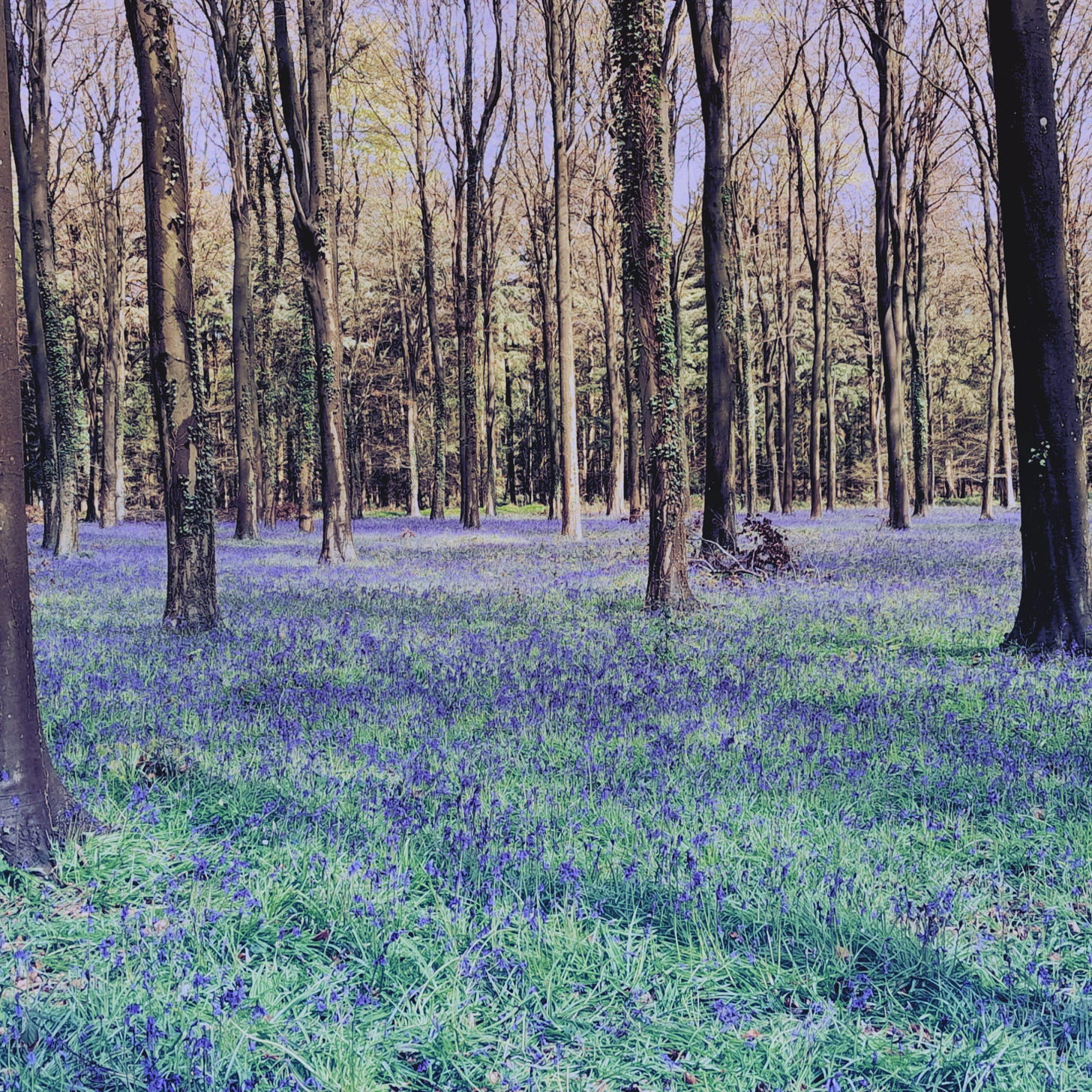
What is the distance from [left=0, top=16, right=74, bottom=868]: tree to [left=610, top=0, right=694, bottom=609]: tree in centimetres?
711

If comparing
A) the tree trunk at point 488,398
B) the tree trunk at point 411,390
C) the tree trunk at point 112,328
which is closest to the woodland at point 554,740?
the tree trunk at point 112,328

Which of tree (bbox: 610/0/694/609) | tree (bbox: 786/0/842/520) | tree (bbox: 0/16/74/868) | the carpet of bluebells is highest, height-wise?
tree (bbox: 786/0/842/520)

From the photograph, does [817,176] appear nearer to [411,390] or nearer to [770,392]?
[770,392]

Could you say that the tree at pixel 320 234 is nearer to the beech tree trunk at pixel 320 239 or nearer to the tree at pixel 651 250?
the beech tree trunk at pixel 320 239

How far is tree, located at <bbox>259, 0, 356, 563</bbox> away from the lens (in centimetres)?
1594

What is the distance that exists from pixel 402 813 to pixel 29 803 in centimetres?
166

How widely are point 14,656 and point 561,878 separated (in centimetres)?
267

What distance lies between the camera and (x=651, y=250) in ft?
32.1

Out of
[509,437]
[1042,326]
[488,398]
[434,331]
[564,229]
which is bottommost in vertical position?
[1042,326]

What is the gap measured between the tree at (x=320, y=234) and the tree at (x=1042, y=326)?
40.7ft

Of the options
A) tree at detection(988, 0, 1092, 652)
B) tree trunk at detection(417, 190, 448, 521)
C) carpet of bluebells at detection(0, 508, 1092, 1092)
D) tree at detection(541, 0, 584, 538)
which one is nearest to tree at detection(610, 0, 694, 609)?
carpet of bluebells at detection(0, 508, 1092, 1092)

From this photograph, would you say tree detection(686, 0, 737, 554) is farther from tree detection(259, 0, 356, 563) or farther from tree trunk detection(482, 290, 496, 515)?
tree trunk detection(482, 290, 496, 515)

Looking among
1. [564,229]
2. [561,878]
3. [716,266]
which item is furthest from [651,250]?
[564,229]

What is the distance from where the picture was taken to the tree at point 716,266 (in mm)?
14125
